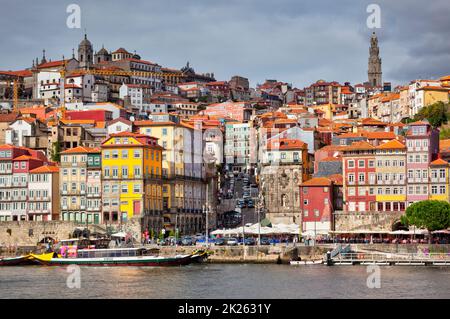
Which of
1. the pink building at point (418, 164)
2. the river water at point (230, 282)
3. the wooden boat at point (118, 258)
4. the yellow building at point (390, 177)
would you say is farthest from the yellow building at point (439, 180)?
the wooden boat at point (118, 258)

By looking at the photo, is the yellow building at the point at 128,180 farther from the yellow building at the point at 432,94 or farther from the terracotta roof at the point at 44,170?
the yellow building at the point at 432,94

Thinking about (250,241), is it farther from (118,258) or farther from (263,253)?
(118,258)

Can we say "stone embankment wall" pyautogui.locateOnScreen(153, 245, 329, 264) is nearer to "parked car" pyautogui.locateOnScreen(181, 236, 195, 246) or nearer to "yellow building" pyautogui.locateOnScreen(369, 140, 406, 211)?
"parked car" pyautogui.locateOnScreen(181, 236, 195, 246)

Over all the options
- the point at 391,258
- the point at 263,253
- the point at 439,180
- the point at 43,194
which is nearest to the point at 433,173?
the point at 439,180

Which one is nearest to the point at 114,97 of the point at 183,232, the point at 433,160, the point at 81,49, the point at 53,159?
the point at 81,49

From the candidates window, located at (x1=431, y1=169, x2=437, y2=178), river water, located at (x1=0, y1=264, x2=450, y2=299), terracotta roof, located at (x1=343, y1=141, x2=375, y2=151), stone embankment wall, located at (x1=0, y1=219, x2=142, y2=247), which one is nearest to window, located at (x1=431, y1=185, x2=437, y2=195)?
window, located at (x1=431, y1=169, x2=437, y2=178)
